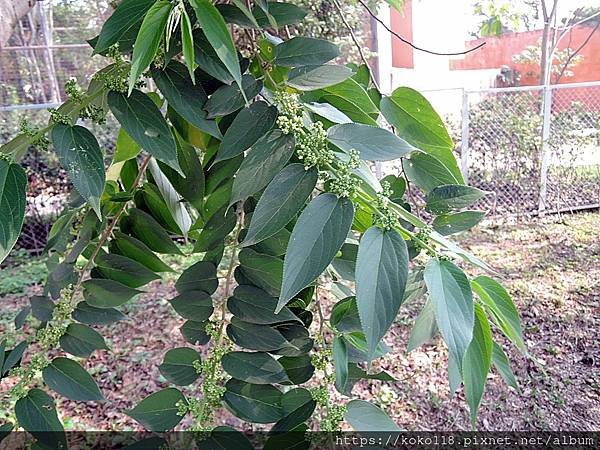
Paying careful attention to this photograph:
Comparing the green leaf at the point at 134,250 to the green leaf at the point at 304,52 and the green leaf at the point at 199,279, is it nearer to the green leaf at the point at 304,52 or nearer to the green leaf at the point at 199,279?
the green leaf at the point at 199,279

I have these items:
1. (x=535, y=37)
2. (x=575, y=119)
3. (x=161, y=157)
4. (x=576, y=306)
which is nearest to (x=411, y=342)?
(x=161, y=157)

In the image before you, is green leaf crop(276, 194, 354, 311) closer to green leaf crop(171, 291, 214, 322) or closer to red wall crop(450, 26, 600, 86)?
green leaf crop(171, 291, 214, 322)

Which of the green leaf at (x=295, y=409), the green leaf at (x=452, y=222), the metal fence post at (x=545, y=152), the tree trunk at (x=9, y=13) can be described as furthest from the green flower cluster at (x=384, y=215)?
the metal fence post at (x=545, y=152)

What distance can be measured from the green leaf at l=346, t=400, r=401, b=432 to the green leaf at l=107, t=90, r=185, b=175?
0.77 ft

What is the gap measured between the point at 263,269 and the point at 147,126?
17cm

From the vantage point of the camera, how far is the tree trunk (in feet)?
2.47

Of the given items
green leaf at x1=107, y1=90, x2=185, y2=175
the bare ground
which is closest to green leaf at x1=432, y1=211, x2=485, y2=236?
green leaf at x1=107, y1=90, x2=185, y2=175

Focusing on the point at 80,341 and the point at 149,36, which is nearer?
the point at 149,36

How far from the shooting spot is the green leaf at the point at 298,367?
0.49 meters

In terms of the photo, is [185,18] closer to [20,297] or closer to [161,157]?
[161,157]

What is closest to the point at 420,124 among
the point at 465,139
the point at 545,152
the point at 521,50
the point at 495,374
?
the point at 495,374

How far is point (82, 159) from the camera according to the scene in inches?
15.2

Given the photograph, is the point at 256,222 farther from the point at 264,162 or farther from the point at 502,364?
the point at 502,364

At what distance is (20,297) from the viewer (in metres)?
3.13
